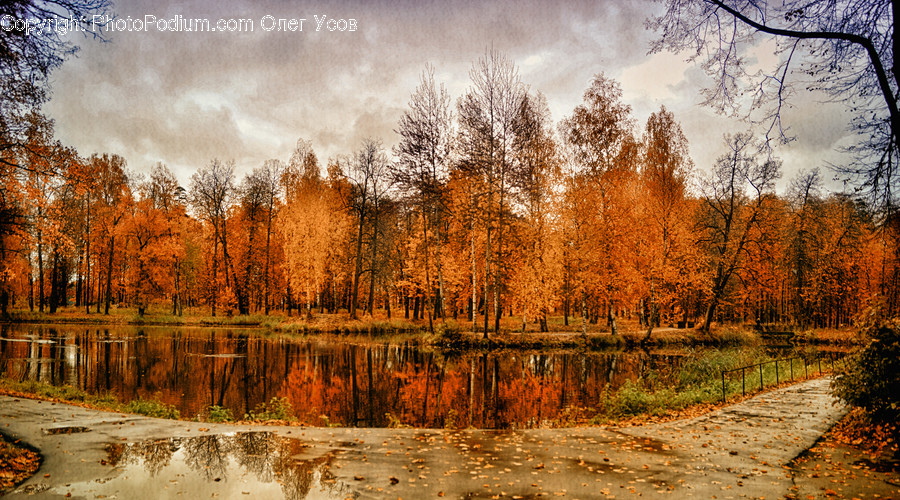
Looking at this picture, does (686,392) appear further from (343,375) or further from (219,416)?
(219,416)

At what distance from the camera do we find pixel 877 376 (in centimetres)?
840

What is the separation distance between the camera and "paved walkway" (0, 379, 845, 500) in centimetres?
644

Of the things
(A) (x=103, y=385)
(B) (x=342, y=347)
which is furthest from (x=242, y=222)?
(A) (x=103, y=385)

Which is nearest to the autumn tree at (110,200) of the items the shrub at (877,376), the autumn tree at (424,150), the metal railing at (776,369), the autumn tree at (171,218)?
the autumn tree at (171,218)

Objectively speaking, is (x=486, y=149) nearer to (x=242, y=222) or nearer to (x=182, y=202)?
(x=242, y=222)

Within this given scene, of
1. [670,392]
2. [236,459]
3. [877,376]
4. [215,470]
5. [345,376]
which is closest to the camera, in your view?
[215,470]

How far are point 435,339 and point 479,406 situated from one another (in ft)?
43.3

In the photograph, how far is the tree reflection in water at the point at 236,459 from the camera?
676 centimetres

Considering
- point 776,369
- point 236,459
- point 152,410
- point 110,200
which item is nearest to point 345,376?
point 152,410

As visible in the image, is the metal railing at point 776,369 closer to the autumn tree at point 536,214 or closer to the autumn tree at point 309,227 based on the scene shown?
the autumn tree at point 536,214

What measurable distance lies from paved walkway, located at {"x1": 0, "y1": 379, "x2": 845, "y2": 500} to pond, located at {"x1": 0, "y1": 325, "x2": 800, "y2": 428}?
257 centimetres

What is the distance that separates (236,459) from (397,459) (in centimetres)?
254

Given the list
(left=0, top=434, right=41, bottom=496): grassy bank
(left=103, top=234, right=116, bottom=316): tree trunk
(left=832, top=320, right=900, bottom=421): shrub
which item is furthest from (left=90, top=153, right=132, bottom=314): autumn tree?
(left=832, top=320, right=900, bottom=421): shrub

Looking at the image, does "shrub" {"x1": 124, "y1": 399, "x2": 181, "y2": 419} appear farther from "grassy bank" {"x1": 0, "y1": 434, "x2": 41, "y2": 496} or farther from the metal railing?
the metal railing
